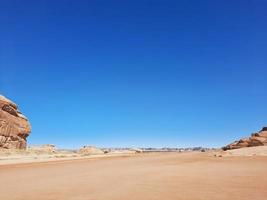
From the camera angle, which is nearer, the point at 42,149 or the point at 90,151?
the point at 42,149

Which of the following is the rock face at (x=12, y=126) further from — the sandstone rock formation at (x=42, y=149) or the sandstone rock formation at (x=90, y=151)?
the sandstone rock formation at (x=90, y=151)

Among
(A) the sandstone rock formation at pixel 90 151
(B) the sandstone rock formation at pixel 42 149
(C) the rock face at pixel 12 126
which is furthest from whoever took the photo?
(A) the sandstone rock formation at pixel 90 151

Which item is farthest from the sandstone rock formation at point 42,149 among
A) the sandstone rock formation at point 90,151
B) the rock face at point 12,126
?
the sandstone rock formation at point 90,151

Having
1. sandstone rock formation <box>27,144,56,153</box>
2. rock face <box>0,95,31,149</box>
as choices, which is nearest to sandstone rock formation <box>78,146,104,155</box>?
sandstone rock formation <box>27,144,56,153</box>

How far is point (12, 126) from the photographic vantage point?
225 ft

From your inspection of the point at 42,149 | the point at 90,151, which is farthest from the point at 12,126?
the point at 90,151

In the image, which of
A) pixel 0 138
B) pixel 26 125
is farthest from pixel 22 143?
pixel 0 138

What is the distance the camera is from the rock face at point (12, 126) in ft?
212

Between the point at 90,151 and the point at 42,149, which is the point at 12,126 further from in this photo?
the point at 90,151

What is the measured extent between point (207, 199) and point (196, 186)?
10.4 feet

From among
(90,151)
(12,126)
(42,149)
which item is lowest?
(42,149)

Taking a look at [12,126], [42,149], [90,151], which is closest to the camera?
[12,126]

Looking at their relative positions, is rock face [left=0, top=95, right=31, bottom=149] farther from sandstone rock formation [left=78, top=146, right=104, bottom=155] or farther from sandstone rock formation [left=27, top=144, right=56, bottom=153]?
sandstone rock formation [left=78, top=146, right=104, bottom=155]

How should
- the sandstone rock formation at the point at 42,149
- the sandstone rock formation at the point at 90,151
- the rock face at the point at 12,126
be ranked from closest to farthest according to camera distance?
1. the rock face at the point at 12,126
2. the sandstone rock formation at the point at 42,149
3. the sandstone rock formation at the point at 90,151
